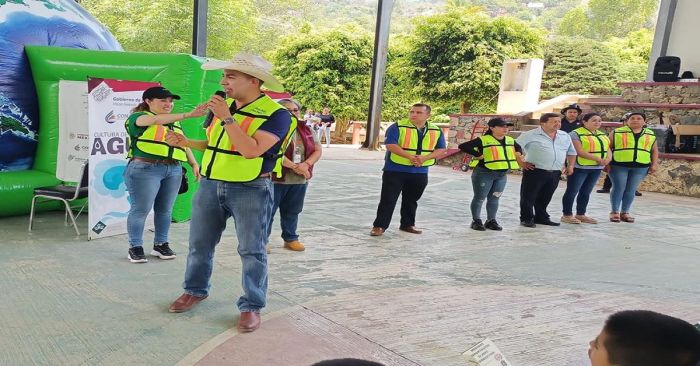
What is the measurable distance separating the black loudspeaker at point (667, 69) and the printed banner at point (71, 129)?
15026 millimetres

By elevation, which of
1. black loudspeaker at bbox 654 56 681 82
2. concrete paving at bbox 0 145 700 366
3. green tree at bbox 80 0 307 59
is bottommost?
concrete paving at bbox 0 145 700 366

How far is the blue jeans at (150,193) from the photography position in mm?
4617

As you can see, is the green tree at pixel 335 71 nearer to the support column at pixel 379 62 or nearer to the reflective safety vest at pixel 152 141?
the support column at pixel 379 62

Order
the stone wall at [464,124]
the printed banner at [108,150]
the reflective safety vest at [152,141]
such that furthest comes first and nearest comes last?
the stone wall at [464,124], the printed banner at [108,150], the reflective safety vest at [152,141]

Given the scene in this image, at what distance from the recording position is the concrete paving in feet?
10.8

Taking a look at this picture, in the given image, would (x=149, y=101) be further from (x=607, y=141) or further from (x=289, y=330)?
(x=607, y=141)

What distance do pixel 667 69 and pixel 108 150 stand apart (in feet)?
50.0

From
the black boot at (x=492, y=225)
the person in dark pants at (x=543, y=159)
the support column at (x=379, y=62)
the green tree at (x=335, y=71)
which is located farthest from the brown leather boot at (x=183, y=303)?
the green tree at (x=335, y=71)

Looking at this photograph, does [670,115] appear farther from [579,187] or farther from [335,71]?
[335,71]

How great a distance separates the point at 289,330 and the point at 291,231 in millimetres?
2117

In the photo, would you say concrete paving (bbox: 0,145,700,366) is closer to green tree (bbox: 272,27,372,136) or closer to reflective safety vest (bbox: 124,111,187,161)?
reflective safety vest (bbox: 124,111,187,161)

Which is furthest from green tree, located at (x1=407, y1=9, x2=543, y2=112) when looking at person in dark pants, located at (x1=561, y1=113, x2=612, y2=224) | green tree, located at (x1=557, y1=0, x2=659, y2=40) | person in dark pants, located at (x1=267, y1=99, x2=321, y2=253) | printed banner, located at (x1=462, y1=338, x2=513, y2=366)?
green tree, located at (x1=557, y1=0, x2=659, y2=40)

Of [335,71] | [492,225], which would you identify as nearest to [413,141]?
[492,225]

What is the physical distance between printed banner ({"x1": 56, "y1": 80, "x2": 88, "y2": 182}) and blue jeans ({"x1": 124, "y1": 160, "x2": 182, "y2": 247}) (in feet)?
6.54
